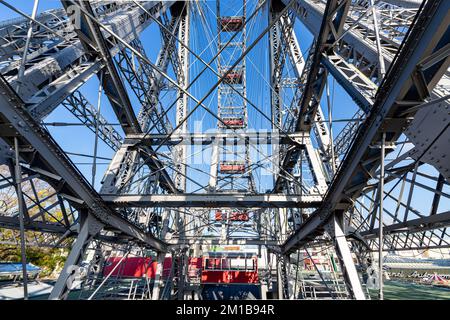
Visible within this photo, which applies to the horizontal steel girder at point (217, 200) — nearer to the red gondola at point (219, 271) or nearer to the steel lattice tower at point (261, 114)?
the steel lattice tower at point (261, 114)

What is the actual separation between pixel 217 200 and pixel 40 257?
30.3 meters

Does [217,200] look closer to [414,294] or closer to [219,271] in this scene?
[219,271]

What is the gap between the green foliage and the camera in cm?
2375

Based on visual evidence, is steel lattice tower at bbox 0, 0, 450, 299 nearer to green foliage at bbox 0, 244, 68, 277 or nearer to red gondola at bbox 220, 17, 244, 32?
red gondola at bbox 220, 17, 244, 32

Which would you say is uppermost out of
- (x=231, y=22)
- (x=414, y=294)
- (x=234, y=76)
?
(x=231, y=22)

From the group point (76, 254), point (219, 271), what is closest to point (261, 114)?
point (76, 254)

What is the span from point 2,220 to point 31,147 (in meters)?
4.02

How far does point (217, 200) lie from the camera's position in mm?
6488

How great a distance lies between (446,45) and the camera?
8.94 feet

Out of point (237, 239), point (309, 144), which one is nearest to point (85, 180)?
point (309, 144)

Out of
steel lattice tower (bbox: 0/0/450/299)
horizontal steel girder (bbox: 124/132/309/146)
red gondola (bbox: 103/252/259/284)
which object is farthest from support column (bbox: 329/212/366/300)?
red gondola (bbox: 103/252/259/284)

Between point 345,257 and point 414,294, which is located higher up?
point 414,294

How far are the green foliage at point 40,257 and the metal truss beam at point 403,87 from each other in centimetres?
2995

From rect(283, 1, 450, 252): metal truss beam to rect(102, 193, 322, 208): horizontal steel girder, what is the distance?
1439mm
